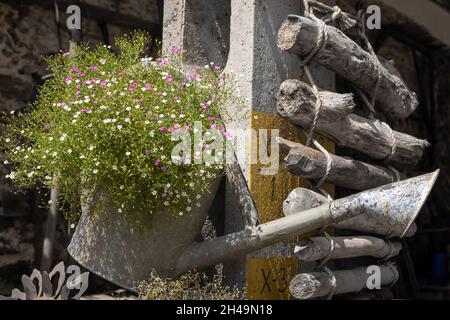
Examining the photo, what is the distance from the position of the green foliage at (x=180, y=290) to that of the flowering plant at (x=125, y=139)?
0.26 meters

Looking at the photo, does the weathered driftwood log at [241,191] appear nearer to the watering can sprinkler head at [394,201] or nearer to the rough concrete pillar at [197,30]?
the watering can sprinkler head at [394,201]

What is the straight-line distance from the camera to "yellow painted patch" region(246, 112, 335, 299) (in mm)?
2428

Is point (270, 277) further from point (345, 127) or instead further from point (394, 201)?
point (345, 127)

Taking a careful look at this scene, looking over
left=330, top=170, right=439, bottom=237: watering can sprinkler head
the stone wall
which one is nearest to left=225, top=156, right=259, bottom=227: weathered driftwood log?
left=330, top=170, right=439, bottom=237: watering can sprinkler head

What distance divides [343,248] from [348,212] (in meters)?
0.48

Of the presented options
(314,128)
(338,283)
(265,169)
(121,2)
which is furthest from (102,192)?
(121,2)

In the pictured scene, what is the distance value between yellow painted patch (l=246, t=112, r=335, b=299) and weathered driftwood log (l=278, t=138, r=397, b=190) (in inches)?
4.3

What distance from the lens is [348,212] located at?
2.20 m

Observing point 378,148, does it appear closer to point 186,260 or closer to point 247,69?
point 247,69

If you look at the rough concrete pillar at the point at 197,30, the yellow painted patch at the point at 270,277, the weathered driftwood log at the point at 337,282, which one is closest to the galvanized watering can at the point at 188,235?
the yellow painted patch at the point at 270,277

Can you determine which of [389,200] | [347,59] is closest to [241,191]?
[389,200]

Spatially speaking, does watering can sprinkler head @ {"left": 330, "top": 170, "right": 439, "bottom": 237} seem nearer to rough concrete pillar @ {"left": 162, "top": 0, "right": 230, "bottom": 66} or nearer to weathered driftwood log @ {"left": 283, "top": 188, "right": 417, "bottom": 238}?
weathered driftwood log @ {"left": 283, "top": 188, "right": 417, "bottom": 238}

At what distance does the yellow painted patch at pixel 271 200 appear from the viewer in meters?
2.43
